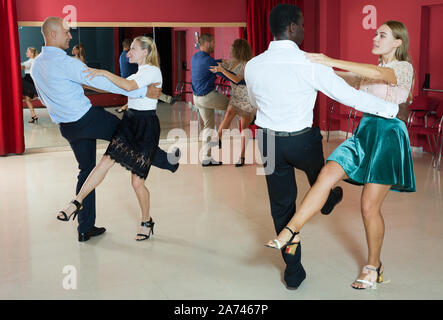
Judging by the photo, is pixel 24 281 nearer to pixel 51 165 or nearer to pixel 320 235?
pixel 320 235

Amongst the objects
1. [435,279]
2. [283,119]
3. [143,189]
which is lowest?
[435,279]

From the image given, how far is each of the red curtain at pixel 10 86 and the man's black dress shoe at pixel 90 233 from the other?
3.89 m

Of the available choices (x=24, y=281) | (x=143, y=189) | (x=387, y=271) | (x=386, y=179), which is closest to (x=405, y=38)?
(x=386, y=179)

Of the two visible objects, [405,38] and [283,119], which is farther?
[405,38]

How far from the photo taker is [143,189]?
4309mm

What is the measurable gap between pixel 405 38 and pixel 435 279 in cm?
147

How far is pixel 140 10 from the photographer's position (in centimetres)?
841

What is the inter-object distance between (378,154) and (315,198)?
44 centimetres

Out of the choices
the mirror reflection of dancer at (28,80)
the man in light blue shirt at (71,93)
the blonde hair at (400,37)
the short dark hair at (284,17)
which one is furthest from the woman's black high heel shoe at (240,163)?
the short dark hair at (284,17)

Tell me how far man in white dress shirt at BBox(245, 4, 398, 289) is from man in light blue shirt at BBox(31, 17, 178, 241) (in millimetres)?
1231

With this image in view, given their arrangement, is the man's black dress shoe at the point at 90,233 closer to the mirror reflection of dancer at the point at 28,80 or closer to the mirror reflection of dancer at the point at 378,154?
the mirror reflection of dancer at the point at 378,154

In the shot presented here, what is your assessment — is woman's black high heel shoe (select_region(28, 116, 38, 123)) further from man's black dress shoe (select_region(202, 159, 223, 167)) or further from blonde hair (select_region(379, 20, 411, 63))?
blonde hair (select_region(379, 20, 411, 63))

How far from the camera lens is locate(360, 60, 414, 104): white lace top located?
3240 millimetres

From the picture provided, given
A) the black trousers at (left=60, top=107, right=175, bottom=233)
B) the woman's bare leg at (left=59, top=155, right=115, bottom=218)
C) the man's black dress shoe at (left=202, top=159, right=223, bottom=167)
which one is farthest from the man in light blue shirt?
the man's black dress shoe at (left=202, top=159, right=223, bottom=167)
